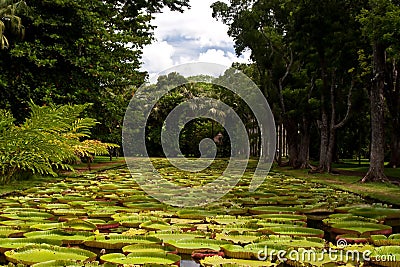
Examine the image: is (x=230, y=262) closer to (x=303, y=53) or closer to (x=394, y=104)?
(x=303, y=53)

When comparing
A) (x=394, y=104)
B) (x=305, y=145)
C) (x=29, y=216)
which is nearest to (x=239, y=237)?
(x=29, y=216)

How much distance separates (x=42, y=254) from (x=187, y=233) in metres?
1.75

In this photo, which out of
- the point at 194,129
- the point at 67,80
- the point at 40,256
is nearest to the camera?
the point at 40,256

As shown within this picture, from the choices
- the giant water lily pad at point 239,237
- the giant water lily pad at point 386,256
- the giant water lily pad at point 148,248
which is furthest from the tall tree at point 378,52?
the giant water lily pad at point 148,248

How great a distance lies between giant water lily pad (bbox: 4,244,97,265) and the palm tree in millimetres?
12878

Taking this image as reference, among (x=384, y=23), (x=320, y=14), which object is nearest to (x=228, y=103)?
(x=320, y=14)

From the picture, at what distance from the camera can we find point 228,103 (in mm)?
42844

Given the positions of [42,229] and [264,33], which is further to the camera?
[264,33]

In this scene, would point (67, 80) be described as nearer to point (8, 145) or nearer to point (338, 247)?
point (8, 145)

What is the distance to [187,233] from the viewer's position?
5730mm

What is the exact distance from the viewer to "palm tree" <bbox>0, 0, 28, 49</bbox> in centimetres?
1641

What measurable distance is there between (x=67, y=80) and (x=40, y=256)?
49.7 feet

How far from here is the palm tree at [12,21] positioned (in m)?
16.4

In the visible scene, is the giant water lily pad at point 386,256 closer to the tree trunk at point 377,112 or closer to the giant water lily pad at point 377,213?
the giant water lily pad at point 377,213
